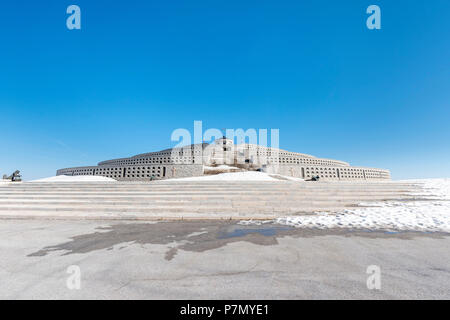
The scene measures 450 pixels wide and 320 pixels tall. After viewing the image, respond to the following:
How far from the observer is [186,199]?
9.19 meters

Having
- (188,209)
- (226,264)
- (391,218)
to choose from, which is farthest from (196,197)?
(391,218)

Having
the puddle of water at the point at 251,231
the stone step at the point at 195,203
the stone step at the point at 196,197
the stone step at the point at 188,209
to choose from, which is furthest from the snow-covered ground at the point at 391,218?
the stone step at the point at 195,203

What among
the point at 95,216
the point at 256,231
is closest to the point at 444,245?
the point at 256,231

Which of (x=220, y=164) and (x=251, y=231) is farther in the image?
(x=220, y=164)

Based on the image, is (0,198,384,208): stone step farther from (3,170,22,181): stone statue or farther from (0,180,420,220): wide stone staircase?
(3,170,22,181): stone statue

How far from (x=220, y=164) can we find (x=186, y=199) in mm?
36986

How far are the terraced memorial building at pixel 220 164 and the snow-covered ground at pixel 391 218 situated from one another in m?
23.7

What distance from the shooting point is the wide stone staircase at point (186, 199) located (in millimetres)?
7699

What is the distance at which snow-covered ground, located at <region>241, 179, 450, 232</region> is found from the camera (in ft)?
17.5

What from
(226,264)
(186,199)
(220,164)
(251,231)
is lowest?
(251,231)

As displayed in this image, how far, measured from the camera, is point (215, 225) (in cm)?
598

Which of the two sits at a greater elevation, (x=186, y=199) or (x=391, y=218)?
(x=186, y=199)

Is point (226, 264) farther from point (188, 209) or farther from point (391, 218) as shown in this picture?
point (391, 218)
